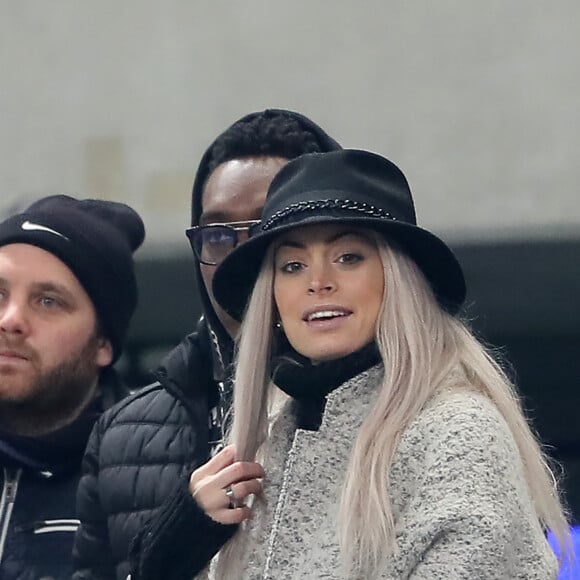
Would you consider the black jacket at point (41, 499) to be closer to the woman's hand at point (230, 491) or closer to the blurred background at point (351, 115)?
the woman's hand at point (230, 491)

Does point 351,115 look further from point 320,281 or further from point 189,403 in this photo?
point 320,281

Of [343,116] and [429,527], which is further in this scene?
[343,116]

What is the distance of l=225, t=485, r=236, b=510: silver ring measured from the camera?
7.20 feet

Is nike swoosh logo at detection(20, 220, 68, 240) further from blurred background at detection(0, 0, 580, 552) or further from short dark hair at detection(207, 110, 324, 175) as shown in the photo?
blurred background at detection(0, 0, 580, 552)

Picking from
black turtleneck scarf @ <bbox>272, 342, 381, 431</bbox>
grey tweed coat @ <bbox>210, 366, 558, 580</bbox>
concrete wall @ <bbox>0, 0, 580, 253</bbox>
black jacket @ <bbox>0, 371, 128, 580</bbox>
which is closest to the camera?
grey tweed coat @ <bbox>210, 366, 558, 580</bbox>

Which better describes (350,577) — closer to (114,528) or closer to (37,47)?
(114,528)

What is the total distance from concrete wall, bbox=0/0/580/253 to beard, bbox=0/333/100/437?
1.88 metres

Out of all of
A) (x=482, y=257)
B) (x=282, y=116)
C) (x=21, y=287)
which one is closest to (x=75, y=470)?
(x=21, y=287)

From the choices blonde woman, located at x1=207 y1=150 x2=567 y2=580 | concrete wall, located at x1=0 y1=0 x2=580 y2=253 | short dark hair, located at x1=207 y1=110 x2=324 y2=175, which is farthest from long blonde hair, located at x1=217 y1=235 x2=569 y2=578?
concrete wall, located at x1=0 y1=0 x2=580 y2=253

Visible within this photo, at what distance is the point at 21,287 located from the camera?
126 inches

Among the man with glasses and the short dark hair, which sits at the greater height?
the short dark hair

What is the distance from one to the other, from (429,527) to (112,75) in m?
3.81

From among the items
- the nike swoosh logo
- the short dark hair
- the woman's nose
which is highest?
the short dark hair

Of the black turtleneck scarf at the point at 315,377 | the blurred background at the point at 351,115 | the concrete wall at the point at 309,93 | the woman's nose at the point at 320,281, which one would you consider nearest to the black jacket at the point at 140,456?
the black turtleneck scarf at the point at 315,377
